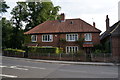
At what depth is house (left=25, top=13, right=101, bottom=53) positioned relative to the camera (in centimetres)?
2602

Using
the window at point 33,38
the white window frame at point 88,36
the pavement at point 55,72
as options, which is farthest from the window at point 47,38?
the pavement at point 55,72

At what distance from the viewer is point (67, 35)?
27.2 metres

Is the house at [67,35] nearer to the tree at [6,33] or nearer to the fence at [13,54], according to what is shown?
the fence at [13,54]

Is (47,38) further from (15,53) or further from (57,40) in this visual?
(15,53)

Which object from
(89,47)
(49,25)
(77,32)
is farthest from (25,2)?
(89,47)

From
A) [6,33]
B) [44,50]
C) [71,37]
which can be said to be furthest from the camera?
[6,33]

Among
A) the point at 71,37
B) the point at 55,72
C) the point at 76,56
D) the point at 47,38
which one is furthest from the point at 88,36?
the point at 55,72

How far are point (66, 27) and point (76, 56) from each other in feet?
31.9

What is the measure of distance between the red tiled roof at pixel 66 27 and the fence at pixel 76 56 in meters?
7.05

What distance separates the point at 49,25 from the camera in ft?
100

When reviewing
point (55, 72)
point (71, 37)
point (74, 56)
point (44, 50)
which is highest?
point (71, 37)

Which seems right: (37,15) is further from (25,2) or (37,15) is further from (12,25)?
(12,25)

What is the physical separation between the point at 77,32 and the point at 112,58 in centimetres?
950

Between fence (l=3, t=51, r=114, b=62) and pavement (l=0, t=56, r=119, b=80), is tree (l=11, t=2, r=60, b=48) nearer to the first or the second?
fence (l=3, t=51, r=114, b=62)
